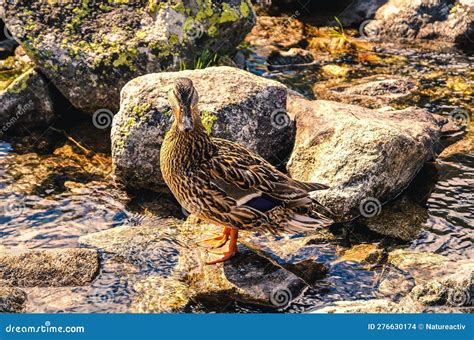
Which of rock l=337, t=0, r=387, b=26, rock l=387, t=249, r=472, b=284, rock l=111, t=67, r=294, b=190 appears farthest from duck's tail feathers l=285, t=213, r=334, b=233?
rock l=337, t=0, r=387, b=26

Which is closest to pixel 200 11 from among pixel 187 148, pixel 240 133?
pixel 240 133

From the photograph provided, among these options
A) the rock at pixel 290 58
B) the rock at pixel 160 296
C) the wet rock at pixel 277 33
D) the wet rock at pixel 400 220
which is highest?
the wet rock at pixel 277 33

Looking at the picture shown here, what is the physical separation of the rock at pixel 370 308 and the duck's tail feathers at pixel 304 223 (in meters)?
1.23

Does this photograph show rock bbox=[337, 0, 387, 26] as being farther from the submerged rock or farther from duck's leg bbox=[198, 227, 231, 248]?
duck's leg bbox=[198, 227, 231, 248]

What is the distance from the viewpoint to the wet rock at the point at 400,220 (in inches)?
353

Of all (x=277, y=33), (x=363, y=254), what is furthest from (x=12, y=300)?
(x=277, y=33)

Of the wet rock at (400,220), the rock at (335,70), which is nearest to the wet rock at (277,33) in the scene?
the rock at (335,70)

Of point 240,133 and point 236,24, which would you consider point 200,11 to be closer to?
point 236,24

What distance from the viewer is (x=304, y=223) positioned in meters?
8.28

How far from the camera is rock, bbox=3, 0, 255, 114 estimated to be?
11383 mm

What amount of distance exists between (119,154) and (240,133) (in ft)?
5.84

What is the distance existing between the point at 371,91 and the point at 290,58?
2.19 m

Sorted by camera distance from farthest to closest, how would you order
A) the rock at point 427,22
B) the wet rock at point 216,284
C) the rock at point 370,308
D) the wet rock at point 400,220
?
the rock at point 427,22 → the wet rock at point 400,220 → the wet rock at point 216,284 → the rock at point 370,308

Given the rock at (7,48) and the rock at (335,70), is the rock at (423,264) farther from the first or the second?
the rock at (7,48)
